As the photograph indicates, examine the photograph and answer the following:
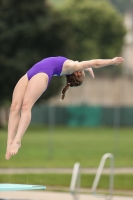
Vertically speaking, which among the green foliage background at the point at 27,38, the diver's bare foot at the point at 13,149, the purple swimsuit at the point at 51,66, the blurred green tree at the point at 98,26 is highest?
the blurred green tree at the point at 98,26

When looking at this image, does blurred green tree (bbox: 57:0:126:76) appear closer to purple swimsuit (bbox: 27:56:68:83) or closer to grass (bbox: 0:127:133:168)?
grass (bbox: 0:127:133:168)

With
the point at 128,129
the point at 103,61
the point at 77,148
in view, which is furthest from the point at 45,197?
the point at 128,129

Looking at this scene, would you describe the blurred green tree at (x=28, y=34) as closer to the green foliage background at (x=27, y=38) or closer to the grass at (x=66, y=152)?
the green foliage background at (x=27, y=38)

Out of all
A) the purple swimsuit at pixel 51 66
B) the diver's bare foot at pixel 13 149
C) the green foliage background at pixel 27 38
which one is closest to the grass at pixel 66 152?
the green foliage background at pixel 27 38

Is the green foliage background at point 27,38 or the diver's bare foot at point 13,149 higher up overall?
the green foliage background at point 27,38

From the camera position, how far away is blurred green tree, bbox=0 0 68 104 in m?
55.3

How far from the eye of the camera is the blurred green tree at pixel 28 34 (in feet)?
181

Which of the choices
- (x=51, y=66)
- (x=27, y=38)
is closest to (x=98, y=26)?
(x=27, y=38)

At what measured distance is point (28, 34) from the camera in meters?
56.8

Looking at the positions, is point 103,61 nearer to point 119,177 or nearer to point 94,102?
point 119,177

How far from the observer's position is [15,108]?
1155 centimetres

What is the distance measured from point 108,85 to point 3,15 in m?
18.8

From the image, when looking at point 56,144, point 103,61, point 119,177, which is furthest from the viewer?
point 56,144

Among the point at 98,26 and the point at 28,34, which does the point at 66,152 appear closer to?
the point at 28,34
